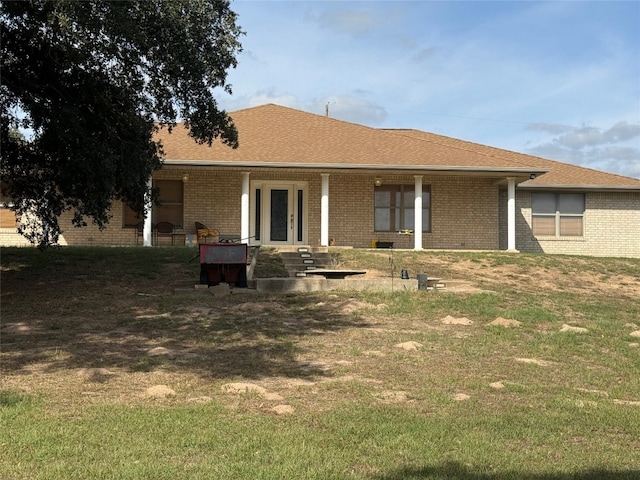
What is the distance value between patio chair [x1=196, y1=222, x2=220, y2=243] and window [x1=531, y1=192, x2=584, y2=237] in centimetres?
1125

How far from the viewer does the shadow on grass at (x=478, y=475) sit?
428 centimetres

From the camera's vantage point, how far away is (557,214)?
23.9 meters

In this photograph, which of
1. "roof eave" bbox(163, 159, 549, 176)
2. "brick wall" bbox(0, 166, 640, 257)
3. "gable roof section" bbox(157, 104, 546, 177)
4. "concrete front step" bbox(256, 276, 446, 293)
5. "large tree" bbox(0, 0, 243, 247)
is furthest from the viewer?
"brick wall" bbox(0, 166, 640, 257)

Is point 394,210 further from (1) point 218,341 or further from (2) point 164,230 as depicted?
(1) point 218,341

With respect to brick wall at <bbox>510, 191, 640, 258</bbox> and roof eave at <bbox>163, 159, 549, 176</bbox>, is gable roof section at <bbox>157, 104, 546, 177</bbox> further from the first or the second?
brick wall at <bbox>510, 191, 640, 258</bbox>

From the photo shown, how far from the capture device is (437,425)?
5469 mm

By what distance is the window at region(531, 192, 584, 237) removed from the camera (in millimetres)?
23766

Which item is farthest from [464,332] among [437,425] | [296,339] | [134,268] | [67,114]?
[134,268]

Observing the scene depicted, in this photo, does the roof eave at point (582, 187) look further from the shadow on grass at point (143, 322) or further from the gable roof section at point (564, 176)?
the shadow on grass at point (143, 322)

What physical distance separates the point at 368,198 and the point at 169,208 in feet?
21.6

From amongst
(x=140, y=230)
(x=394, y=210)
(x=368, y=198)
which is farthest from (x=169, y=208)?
(x=394, y=210)

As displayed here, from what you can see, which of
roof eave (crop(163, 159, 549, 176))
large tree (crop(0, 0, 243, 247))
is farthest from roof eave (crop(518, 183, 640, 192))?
large tree (crop(0, 0, 243, 247))

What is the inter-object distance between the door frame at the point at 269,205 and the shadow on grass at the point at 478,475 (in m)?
17.6

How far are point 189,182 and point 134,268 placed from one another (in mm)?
6552
